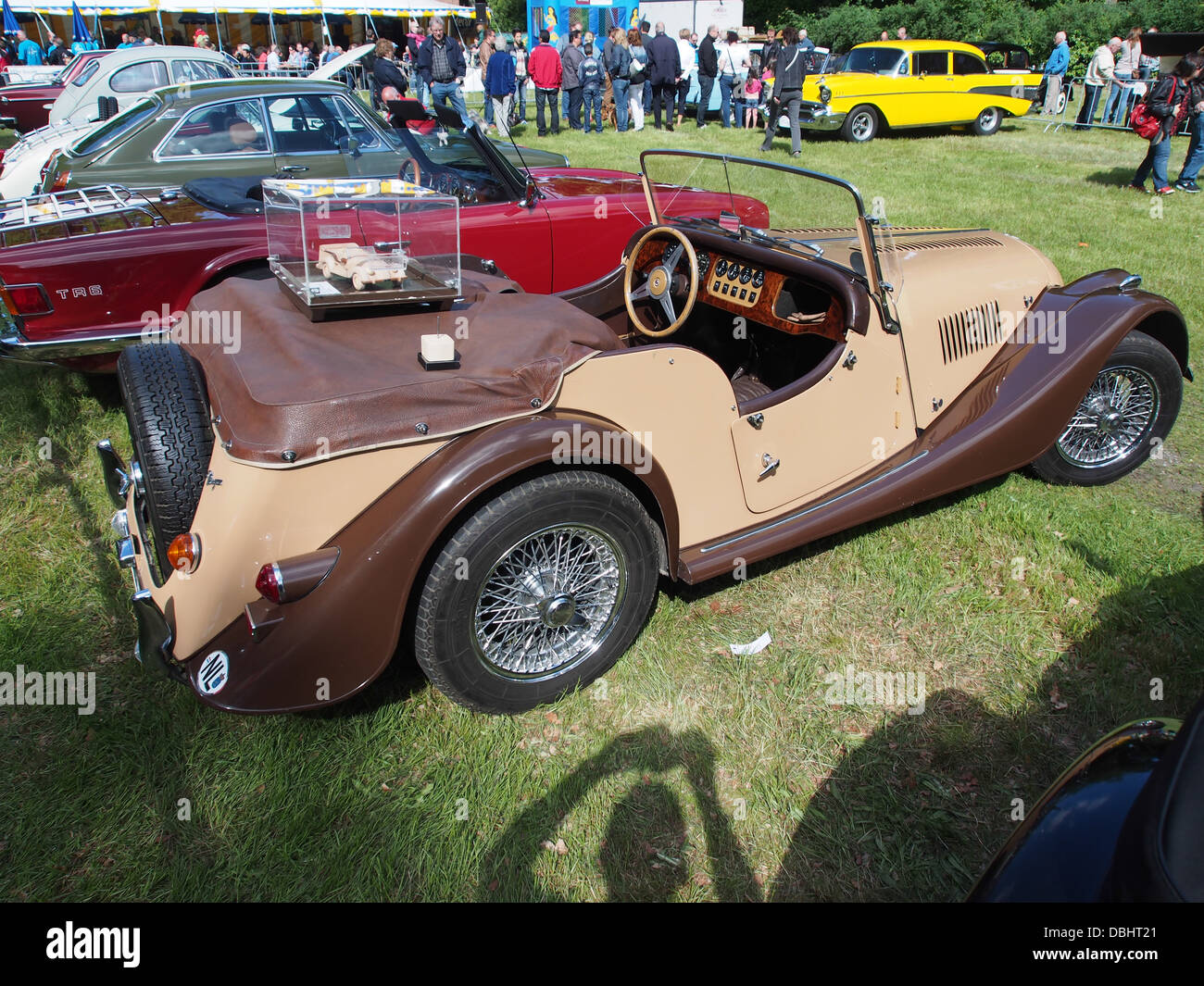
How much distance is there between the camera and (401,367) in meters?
2.52

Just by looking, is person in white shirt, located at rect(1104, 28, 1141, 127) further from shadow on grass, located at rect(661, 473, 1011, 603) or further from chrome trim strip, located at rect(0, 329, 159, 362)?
chrome trim strip, located at rect(0, 329, 159, 362)

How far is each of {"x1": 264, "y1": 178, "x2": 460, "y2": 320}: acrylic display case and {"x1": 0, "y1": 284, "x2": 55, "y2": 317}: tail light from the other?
163 cm

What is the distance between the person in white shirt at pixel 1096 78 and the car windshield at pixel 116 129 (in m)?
17.2

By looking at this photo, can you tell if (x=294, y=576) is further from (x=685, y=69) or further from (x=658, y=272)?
(x=685, y=69)

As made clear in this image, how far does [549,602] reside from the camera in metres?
2.71

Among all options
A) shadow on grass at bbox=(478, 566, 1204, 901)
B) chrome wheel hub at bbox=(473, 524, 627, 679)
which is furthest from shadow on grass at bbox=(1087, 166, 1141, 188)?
chrome wheel hub at bbox=(473, 524, 627, 679)

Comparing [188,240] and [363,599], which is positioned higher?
[188,240]

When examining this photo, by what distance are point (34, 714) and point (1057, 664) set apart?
387 cm

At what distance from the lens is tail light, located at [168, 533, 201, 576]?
239 centimetres

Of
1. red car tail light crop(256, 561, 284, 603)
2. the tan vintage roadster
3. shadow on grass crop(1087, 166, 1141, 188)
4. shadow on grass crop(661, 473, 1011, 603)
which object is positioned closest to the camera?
red car tail light crop(256, 561, 284, 603)

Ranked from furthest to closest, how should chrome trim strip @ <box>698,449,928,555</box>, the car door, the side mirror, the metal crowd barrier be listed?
1. the metal crowd barrier
2. the car door
3. the side mirror
4. chrome trim strip @ <box>698,449,928,555</box>

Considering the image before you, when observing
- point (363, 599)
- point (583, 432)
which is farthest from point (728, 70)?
point (363, 599)

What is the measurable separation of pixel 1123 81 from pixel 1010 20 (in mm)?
15092
